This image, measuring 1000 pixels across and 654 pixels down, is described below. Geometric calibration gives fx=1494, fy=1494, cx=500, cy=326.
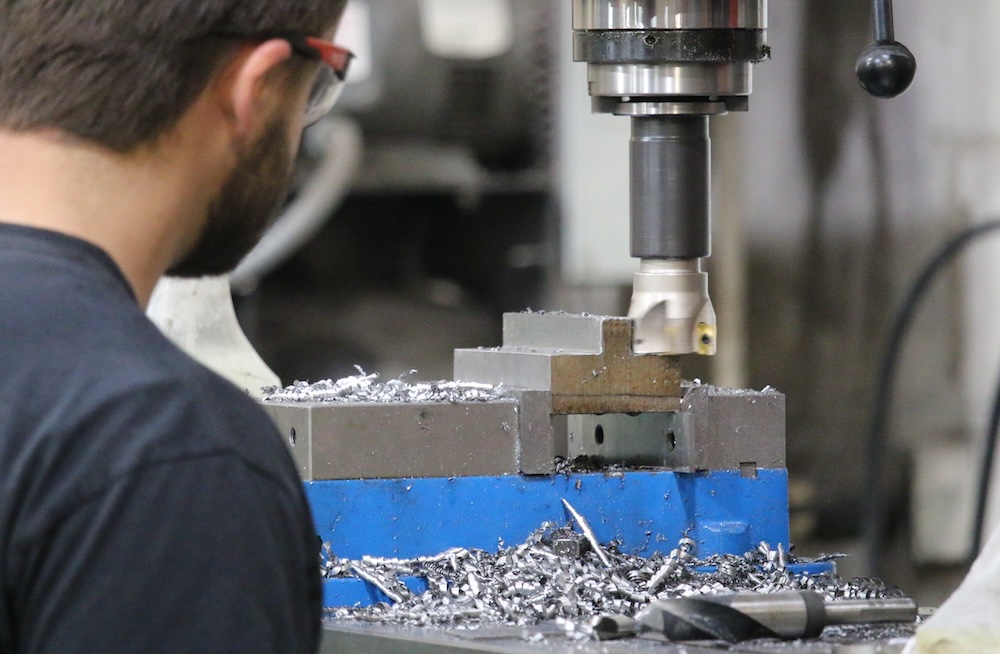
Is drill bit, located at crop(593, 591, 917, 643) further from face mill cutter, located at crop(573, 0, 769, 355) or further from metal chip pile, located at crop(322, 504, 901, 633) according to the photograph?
face mill cutter, located at crop(573, 0, 769, 355)

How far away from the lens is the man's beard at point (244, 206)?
2.61ft

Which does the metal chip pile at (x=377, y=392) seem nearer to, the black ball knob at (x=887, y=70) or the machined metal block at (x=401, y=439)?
the machined metal block at (x=401, y=439)

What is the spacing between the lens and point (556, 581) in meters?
1.16

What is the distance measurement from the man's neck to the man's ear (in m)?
0.04

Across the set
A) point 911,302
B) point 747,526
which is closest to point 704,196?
point 747,526

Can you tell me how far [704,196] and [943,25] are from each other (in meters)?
1.83

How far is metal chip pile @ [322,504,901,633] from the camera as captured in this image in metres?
1.11

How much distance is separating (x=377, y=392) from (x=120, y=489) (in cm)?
68

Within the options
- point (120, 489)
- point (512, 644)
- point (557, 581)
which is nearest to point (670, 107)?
point (557, 581)

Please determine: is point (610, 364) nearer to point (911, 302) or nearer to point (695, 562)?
point (695, 562)

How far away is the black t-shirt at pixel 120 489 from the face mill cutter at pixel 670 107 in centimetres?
67

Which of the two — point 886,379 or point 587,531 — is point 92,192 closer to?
point 587,531

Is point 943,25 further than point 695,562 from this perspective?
Yes

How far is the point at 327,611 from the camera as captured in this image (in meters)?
1.14
